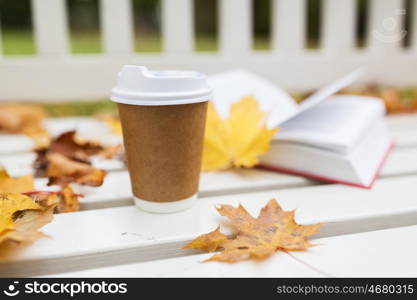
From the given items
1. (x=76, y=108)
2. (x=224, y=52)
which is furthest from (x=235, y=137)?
(x=76, y=108)

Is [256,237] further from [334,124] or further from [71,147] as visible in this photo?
[71,147]

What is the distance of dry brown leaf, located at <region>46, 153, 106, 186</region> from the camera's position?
A: 31.9 inches

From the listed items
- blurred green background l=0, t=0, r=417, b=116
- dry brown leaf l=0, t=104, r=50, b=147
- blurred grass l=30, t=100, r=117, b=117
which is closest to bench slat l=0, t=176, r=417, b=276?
dry brown leaf l=0, t=104, r=50, b=147

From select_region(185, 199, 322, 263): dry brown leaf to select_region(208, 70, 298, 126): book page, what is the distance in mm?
364

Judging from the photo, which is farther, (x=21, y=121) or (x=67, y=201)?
(x=21, y=121)

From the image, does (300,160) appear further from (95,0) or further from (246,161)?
(95,0)

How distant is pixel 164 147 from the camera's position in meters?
0.65

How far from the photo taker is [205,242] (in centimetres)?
59

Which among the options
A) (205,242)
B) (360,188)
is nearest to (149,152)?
(205,242)
